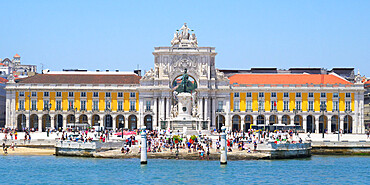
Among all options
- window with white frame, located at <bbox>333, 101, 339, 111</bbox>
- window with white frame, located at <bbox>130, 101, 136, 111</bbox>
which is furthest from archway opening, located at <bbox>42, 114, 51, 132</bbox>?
Answer: window with white frame, located at <bbox>333, 101, 339, 111</bbox>

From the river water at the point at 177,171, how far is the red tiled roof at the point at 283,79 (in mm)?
47069

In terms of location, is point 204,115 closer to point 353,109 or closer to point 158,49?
point 158,49

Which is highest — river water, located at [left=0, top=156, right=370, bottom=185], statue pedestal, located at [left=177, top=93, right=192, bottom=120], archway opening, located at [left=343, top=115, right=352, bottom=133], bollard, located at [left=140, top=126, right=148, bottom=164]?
statue pedestal, located at [left=177, top=93, right=192, bottom=120]

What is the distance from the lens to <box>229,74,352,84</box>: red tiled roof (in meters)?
114

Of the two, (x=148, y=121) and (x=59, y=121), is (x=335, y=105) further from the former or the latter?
(x=59, y=121)

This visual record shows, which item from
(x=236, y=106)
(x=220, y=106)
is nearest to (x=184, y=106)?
(x=220, y=106)

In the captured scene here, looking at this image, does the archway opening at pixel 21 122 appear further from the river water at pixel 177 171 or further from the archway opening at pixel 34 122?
the river water at pixel 177 171

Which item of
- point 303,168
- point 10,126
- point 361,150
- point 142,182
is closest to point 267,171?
point 303,168

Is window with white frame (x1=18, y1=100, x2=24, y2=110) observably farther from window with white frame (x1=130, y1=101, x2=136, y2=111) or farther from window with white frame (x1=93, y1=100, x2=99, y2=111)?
window with white frame (x1=130, y1=101, x2=136, y2=111)

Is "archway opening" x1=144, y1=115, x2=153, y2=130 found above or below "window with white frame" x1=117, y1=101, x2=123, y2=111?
below

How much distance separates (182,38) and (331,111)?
24.0 meters

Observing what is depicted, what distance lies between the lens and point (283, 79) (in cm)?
11550

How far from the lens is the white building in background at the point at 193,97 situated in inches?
4395

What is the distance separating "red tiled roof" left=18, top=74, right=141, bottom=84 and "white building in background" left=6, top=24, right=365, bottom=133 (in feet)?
1.34
